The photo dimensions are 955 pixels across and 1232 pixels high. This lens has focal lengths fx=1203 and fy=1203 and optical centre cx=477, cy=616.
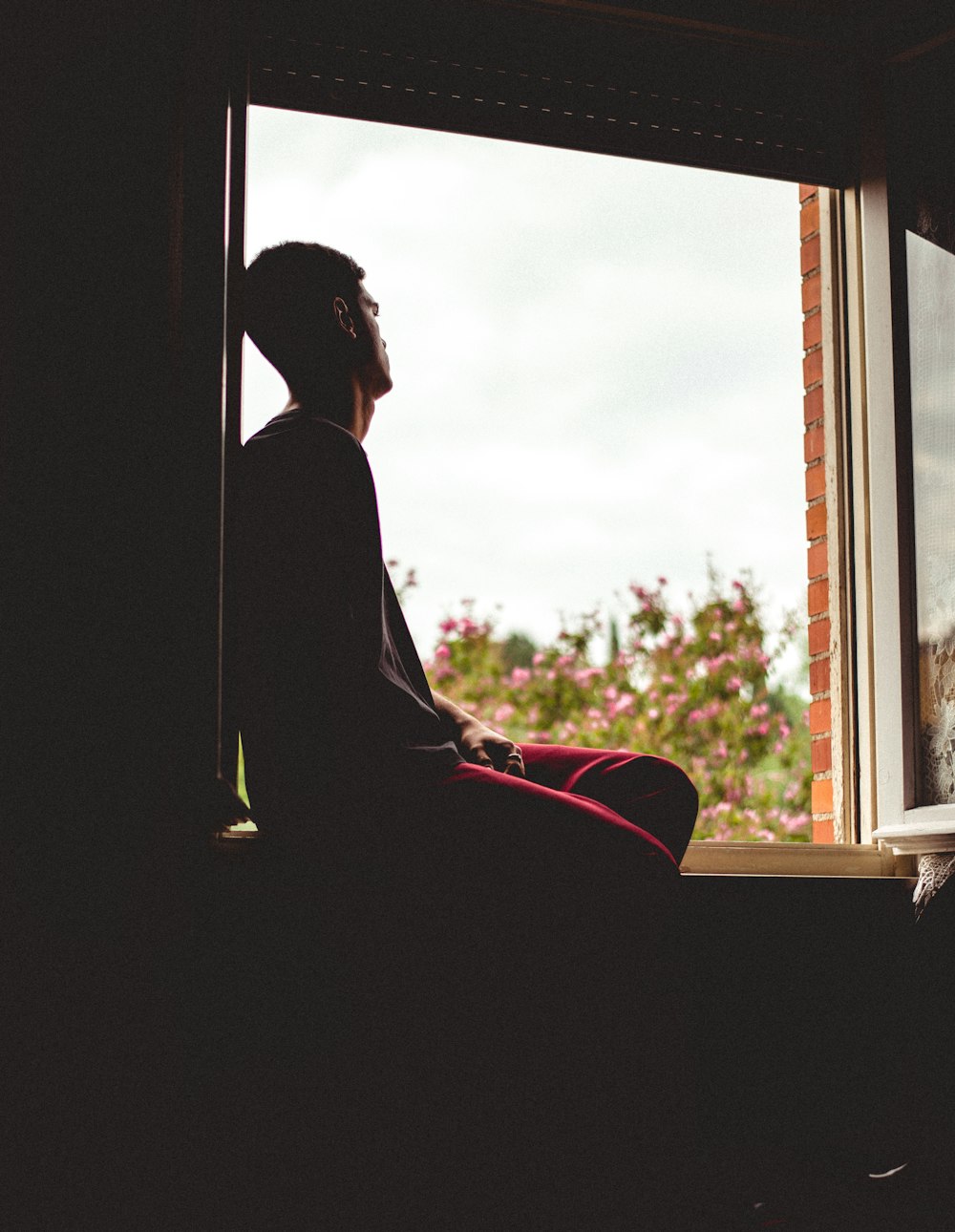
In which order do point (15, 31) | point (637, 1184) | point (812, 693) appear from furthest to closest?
1. point (812, 693)
2. point (15, 31)
3. point (637, 1184)

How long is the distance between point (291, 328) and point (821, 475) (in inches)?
50.0

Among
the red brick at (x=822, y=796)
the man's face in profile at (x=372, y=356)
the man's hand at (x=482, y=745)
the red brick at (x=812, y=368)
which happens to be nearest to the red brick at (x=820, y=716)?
the red brick at (x=822, y=796)

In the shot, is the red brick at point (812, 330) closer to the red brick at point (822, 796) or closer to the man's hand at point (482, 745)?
the red brick at point (822, 796)

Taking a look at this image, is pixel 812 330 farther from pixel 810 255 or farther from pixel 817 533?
pixel 817 533

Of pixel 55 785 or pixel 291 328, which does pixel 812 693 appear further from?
pixel 55 785

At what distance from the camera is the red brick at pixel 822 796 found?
2561mm

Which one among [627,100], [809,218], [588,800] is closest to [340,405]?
[588,800]

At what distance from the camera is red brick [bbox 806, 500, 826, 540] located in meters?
2.62

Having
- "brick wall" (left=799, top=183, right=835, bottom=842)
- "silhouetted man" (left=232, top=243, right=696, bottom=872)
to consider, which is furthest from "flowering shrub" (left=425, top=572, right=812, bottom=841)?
"silhouetted man" (left=232, top=243, right=696, bottom=872)

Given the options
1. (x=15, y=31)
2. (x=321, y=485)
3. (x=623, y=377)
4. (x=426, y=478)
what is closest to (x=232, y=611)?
(x=321, y=485)

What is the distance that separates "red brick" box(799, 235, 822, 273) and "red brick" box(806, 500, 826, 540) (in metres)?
0.55

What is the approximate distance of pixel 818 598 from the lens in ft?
8.59

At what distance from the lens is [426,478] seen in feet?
9.93

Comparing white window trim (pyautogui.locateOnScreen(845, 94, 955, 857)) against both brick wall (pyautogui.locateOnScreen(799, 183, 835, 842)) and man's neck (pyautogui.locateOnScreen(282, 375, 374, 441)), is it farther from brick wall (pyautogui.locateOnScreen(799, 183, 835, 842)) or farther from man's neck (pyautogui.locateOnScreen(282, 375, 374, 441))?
man's neck (pyautogui.locateOnScreen(282, 375, 374, 441))
